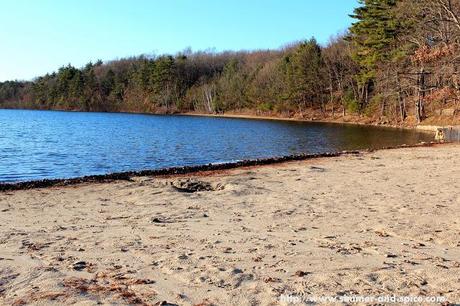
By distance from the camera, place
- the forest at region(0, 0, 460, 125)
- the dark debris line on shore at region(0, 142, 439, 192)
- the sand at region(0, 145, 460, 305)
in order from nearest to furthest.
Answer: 1. the sand at region(0, 145, 460, 305)
2. the dark debris line on shore at region(0, 142, 439, 192)
3. the forest at region(0, 0, 460, 125)

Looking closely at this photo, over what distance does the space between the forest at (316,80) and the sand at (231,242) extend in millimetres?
21060

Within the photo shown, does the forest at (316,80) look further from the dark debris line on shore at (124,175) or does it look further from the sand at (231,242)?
the sand at (231,242)

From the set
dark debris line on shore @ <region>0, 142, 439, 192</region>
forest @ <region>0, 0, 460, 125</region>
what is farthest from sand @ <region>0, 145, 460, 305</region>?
forest @ <region>0, 0, 460, 125</region>

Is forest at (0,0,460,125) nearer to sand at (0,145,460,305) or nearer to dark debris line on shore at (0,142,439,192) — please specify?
dark debris line on shore at (0,142,439,192)

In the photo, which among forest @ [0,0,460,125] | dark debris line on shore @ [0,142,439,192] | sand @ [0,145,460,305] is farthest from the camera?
forest @ [0,0,460,125]

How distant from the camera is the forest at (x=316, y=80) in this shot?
120 feet

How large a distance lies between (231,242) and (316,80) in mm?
79404

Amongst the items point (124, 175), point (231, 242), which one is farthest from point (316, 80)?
point (231, 242)

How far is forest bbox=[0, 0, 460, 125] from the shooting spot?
36625 millimetres

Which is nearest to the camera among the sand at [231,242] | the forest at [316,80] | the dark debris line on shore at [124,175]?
the sand at [231,242]

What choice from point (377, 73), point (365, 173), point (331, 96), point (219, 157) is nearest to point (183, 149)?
point (219, 157)

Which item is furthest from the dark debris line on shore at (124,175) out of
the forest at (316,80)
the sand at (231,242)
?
the forest at (316,80)

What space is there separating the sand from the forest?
21060 mm

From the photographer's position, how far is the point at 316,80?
84562mm
